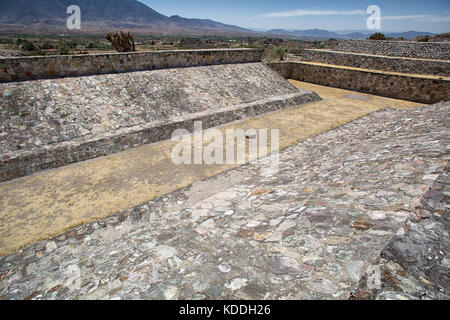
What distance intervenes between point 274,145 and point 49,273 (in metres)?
6.76

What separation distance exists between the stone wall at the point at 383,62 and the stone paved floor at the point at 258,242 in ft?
45.0

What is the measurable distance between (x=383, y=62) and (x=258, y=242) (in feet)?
62.5

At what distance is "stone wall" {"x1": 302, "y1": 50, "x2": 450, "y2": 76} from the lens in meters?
15.0

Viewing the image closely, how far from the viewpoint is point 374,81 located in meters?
15.9

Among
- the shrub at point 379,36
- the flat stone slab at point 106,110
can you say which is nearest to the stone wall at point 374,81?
the flat stone slab at point 106,110

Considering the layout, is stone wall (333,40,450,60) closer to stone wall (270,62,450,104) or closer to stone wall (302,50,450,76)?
stone wall (302,50,450,76)

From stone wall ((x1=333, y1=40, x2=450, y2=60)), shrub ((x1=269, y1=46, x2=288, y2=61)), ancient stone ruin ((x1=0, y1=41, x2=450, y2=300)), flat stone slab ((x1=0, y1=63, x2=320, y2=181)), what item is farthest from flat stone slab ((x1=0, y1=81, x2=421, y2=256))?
shrub ((x1=269, y1=46, x2=288, y2=61))

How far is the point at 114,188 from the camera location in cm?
607

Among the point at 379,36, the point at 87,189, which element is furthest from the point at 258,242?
the point at 379,36
